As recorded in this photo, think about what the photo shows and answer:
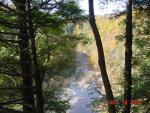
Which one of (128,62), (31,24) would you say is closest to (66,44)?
(128,62)

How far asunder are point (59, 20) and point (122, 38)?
265cm

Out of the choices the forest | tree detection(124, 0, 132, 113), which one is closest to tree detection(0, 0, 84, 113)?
the forest

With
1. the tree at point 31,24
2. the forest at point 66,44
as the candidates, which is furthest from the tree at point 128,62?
the tree at point 31,24

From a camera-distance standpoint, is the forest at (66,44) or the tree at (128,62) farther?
the tree at (128,62)

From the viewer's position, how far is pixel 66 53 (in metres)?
10.6

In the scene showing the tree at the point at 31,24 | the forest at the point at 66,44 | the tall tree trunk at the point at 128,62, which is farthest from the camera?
the tall tree trunk at the point at 128,62

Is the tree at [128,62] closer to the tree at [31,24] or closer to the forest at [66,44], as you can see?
the forest at [66,44]

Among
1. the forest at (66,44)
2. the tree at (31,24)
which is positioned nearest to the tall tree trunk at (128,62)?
the forest at (66,44)

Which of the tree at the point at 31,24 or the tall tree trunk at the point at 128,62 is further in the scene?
the tall tree trunk at the point at 128,62

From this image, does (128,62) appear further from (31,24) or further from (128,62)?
(31,24)

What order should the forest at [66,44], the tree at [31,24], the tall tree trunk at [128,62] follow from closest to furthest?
the tree at [31,24], the forest at [66,44], the tall tree trunk at [128,62]

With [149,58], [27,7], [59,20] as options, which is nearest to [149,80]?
[149,58]

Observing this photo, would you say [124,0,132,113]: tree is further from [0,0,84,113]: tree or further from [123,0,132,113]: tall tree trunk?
[0,0,84,113]: tree

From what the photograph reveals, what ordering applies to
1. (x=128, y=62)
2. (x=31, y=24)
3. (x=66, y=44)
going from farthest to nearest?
(x=66, y=44) → (x=128, y=62) → (x=31, y=24)
